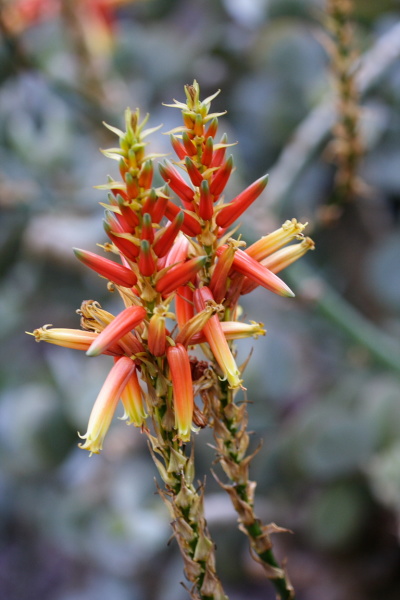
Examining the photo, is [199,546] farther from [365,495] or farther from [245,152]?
[245,152]

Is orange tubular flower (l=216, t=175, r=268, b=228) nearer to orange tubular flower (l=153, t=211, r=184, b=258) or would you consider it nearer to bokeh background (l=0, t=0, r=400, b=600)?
orange tubular flower (l=153, t=211, r=184, b=258)

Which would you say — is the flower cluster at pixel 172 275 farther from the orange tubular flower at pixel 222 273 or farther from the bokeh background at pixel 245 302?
the bokeh background at pixel 245 302

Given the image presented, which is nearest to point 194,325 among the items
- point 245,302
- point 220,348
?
point 220,348

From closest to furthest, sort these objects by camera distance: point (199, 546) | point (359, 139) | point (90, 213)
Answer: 1. point (199, 546)
2. point (359, 139)
3. point (90, 213)

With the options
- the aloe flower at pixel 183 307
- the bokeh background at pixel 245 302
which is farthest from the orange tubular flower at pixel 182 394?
the bokeh background at pixel 245 302

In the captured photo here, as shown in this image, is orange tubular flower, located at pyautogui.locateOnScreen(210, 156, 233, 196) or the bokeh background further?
the bokeh background

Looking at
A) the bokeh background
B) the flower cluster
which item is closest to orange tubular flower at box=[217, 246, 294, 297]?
the flower cluster

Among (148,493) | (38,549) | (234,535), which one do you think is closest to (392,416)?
(234,535)

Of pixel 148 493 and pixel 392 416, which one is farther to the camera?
pixel 148 493
